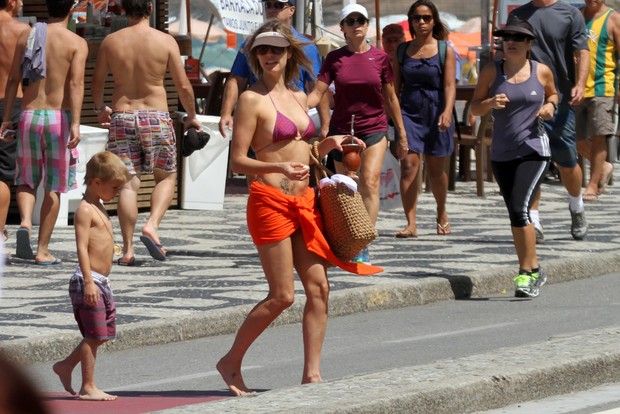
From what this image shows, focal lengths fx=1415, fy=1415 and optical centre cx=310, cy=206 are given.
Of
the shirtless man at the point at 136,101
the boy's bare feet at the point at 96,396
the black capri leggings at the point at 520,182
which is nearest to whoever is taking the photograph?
the boy's bare feet at the point at 96,396

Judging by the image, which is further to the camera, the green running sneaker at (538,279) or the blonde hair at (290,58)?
the green running sneaker at (538,279)

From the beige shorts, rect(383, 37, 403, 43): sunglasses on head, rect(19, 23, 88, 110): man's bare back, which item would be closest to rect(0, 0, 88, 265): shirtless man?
rect(19, 23, 88, 110): man's bare back

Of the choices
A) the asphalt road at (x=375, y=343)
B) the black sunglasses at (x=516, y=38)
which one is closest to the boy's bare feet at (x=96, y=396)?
the asphalt road at (x=375, y=343)

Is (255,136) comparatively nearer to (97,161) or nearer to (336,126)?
(97,161)

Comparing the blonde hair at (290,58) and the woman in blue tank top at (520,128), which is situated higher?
the blonde hair at (290,58)

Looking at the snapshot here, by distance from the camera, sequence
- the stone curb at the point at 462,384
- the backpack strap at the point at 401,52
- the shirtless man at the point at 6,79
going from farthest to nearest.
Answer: the backpack strap at the point at 401,52 < the shirtless man at the point at 6,79 < the stone curb at the point at 462,384

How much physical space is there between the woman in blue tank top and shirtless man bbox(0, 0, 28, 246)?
3.34m

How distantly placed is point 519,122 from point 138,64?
275cm

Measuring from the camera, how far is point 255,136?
5758 mm

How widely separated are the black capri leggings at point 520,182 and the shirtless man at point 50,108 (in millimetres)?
2933

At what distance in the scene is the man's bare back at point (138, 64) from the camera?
32.5ft

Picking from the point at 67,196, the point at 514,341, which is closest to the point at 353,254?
the point at 514,341

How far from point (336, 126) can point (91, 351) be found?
505 cm

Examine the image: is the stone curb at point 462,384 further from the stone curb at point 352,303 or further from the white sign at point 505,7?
the white sign at point 505,7
